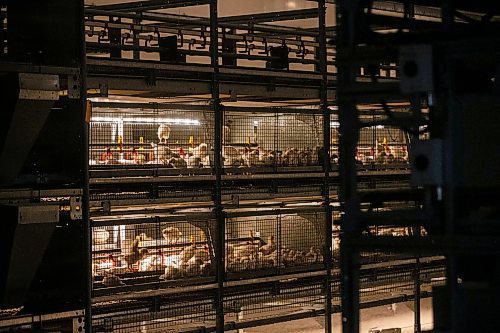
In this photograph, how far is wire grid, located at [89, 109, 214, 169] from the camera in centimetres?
559

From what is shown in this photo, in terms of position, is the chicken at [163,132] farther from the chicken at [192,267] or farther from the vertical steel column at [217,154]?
the chicken at [192,267]

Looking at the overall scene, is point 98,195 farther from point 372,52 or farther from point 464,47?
point 464,47

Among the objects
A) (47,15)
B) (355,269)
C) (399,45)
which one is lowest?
(355,269)

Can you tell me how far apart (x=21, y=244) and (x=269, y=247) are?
8.18 ft

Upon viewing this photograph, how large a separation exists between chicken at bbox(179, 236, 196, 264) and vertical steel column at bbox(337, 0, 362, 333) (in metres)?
2.59

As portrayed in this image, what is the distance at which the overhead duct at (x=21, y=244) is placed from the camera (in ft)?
14.0

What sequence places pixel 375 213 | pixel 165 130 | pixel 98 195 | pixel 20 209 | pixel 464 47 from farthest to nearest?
pixel 165 130
pixel 98 195
pixel 20 209
pixel 375 213
pixel 464 47

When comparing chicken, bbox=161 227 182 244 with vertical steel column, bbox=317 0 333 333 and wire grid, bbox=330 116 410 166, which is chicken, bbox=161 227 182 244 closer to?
vertical steel column, bbox=317 0 333 333

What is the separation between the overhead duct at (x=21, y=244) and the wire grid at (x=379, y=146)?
327 centimetres

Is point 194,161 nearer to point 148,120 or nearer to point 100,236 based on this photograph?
point 148,120

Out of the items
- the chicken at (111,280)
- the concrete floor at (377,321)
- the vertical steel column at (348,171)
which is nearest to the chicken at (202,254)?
the chicken at (111,280)

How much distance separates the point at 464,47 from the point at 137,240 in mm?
3128

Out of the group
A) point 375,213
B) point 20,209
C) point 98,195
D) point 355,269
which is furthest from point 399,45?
point 98,195

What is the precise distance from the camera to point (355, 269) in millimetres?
3398
